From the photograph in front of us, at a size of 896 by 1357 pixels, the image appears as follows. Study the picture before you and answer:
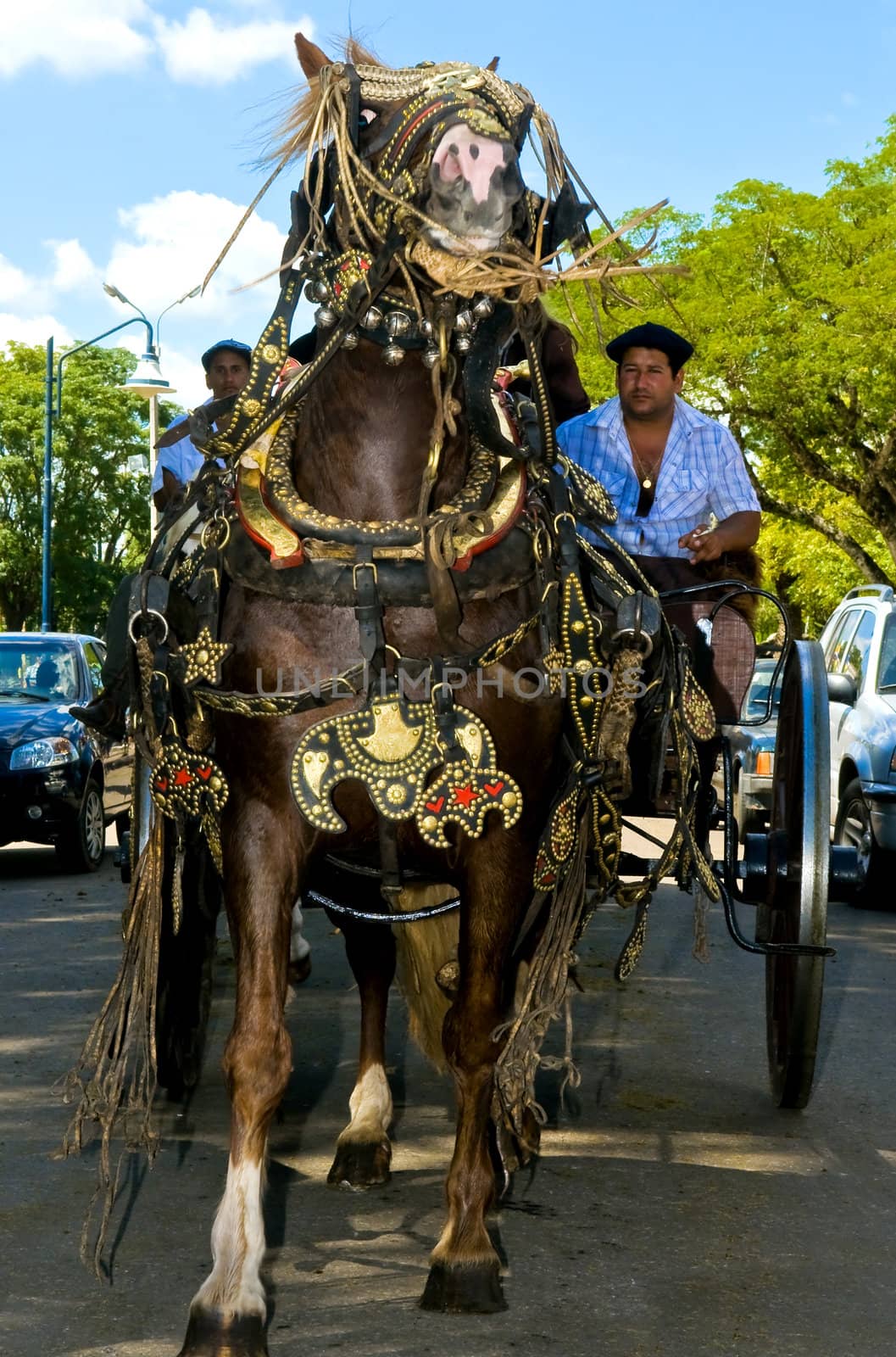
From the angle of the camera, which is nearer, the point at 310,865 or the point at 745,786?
the point at 310,865

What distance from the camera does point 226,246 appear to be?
3.79m

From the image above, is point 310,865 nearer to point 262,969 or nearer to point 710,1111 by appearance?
point 262,969

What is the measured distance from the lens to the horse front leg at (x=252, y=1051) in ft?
11.2

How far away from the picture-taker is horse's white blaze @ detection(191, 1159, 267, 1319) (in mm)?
3396

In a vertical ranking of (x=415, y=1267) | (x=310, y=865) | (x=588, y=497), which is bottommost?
(x=415, y=1267)

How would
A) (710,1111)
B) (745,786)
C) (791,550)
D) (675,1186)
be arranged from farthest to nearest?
(791,550), (745,786), (710,1111), (675,1186)

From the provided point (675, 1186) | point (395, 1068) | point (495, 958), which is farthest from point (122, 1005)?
point (395, 1068)

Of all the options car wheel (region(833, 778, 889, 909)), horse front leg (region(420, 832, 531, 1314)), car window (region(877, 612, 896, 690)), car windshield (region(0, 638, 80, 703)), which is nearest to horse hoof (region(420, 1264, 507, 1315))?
horse front leg (region(420, 832, 531, 1314))

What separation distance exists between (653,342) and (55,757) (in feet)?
24.5

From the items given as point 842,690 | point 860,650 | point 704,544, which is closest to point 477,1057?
point 704,544

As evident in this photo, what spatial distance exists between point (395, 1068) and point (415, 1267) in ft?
6.53

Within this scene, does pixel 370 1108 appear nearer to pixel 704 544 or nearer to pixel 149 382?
pixel 704 544

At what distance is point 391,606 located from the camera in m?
3.69

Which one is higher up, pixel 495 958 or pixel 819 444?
pixel 819 444
